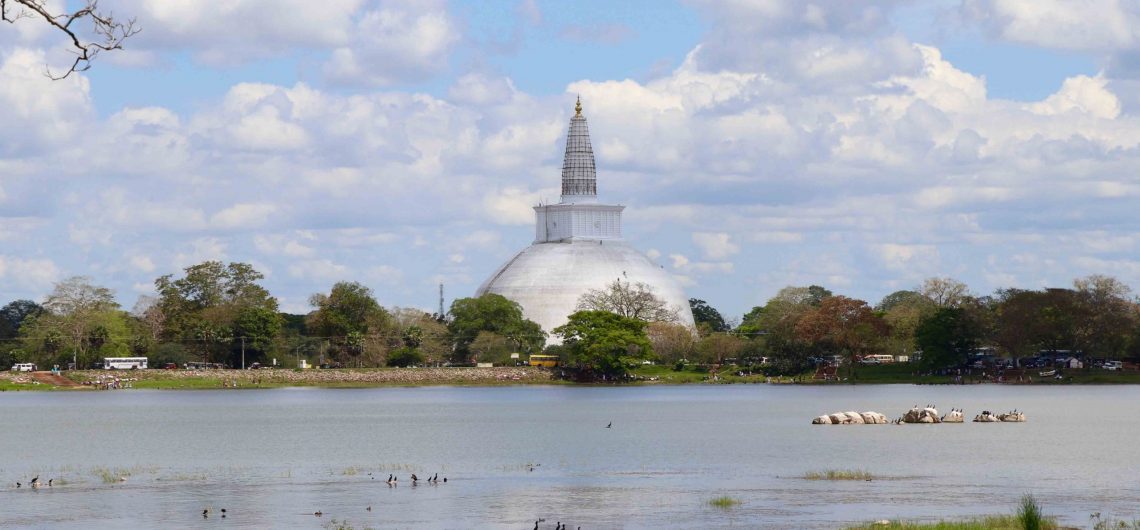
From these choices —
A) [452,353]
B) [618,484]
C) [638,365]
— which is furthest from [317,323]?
[618,484]

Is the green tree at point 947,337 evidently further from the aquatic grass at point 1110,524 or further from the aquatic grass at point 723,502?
the aquatic grass at point 1110,524

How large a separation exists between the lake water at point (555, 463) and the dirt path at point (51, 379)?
30040 mm

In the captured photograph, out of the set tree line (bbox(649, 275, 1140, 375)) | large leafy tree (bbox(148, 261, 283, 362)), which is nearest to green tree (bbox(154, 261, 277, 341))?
large leafy tree (bbox(148, 261, 283, 362))

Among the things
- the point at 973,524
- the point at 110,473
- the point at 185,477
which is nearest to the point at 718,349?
the point at 110,473

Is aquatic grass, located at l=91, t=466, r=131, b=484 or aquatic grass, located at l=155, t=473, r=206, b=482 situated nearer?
aquatic grass, located at l=91, t=466, r=131, b=484

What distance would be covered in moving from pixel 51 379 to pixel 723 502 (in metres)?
92.9


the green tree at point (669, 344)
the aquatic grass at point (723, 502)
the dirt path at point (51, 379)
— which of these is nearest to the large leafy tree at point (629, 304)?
the green tree at point (669, 344)

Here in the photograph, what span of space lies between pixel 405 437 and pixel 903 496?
29515mm

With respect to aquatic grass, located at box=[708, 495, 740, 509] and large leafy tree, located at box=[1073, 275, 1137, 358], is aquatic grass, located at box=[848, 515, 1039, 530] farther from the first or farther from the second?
large leafy tree, located at box=[1073, 275, 1137, 358]

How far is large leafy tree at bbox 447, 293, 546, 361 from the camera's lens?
13462 cm

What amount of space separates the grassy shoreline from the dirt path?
16.8 inches

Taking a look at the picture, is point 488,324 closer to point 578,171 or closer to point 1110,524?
point 578,171

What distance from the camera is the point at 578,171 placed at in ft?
585

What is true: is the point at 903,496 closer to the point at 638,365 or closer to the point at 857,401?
the point at 857,401
